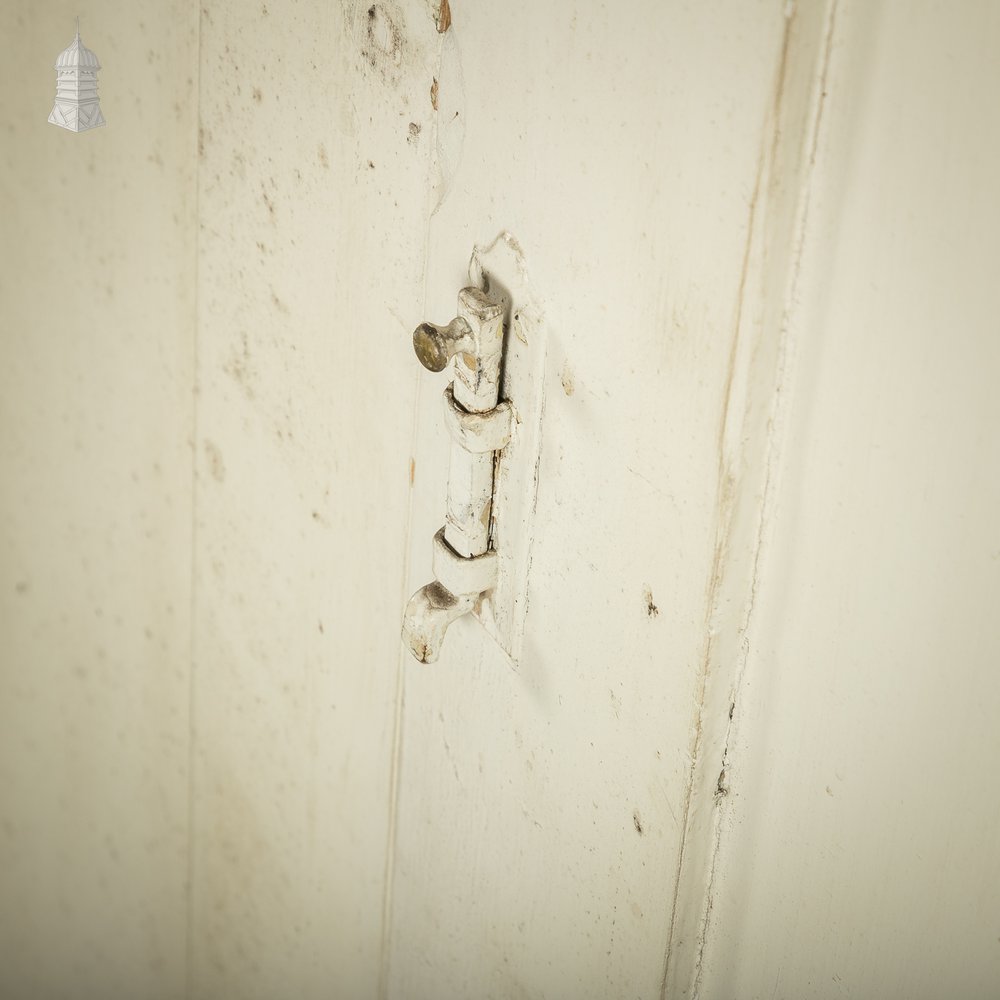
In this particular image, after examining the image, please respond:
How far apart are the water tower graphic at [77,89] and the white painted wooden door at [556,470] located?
23 millimetres

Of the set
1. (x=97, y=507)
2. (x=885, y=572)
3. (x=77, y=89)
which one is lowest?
(x=97, y=507)

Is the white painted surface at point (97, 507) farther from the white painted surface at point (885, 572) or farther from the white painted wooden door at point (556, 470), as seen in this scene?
the white painted surface at point (885, 572)

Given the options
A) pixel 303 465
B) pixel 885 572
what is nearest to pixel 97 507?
pixel 303 465

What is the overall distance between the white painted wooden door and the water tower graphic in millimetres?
23

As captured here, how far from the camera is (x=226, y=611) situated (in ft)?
3.34

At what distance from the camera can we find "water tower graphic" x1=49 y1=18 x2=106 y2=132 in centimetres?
93

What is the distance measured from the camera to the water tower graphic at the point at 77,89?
93 centimetres

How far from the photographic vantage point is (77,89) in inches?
36.9

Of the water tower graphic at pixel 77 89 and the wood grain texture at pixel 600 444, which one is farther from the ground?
the water tower graphic at pixel 77 89

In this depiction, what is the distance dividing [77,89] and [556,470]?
0.63m

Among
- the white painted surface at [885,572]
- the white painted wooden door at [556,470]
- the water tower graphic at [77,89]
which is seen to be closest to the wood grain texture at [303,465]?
the white painted wooden door at [556,470]

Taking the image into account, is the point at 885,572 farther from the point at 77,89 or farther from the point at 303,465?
the point at 77,89

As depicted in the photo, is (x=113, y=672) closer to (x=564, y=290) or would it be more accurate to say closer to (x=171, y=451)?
(x=171, y=451)

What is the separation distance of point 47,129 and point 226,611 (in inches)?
18.7
